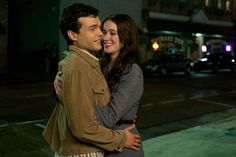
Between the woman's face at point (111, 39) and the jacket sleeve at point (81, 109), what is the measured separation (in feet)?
1.86

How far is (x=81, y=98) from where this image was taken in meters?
2.71

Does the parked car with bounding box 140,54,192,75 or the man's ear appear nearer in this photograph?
the man's ear

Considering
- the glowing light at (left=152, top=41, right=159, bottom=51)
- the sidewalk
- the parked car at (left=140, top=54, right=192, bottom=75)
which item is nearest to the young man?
the sidewalk

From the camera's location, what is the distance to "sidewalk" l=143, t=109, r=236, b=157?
7.57 metres

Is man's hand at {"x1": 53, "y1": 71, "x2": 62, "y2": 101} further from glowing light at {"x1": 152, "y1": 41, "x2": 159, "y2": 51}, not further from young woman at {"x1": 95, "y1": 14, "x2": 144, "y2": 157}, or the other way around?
glowing light at {"x1": 152, "y1": 41, "x2": 159, "y2": 51}

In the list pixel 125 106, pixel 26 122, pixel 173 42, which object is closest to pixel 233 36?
pixel 173 42

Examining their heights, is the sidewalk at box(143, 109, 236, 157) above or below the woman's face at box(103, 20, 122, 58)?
below

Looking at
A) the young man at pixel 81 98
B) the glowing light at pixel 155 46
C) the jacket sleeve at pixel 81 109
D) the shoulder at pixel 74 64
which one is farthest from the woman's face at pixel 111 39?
the glowing light at pixel 155 46

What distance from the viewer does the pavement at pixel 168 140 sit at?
25.4ft

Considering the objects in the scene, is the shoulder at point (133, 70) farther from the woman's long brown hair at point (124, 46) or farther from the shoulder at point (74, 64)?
the shoulder at point (74, 64)

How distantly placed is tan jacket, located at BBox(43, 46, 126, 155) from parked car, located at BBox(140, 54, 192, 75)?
85.5 ft

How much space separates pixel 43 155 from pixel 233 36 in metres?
42.5

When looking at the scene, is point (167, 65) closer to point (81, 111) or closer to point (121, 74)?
point (121, 74)

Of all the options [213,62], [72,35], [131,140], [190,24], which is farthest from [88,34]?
[190,24]
